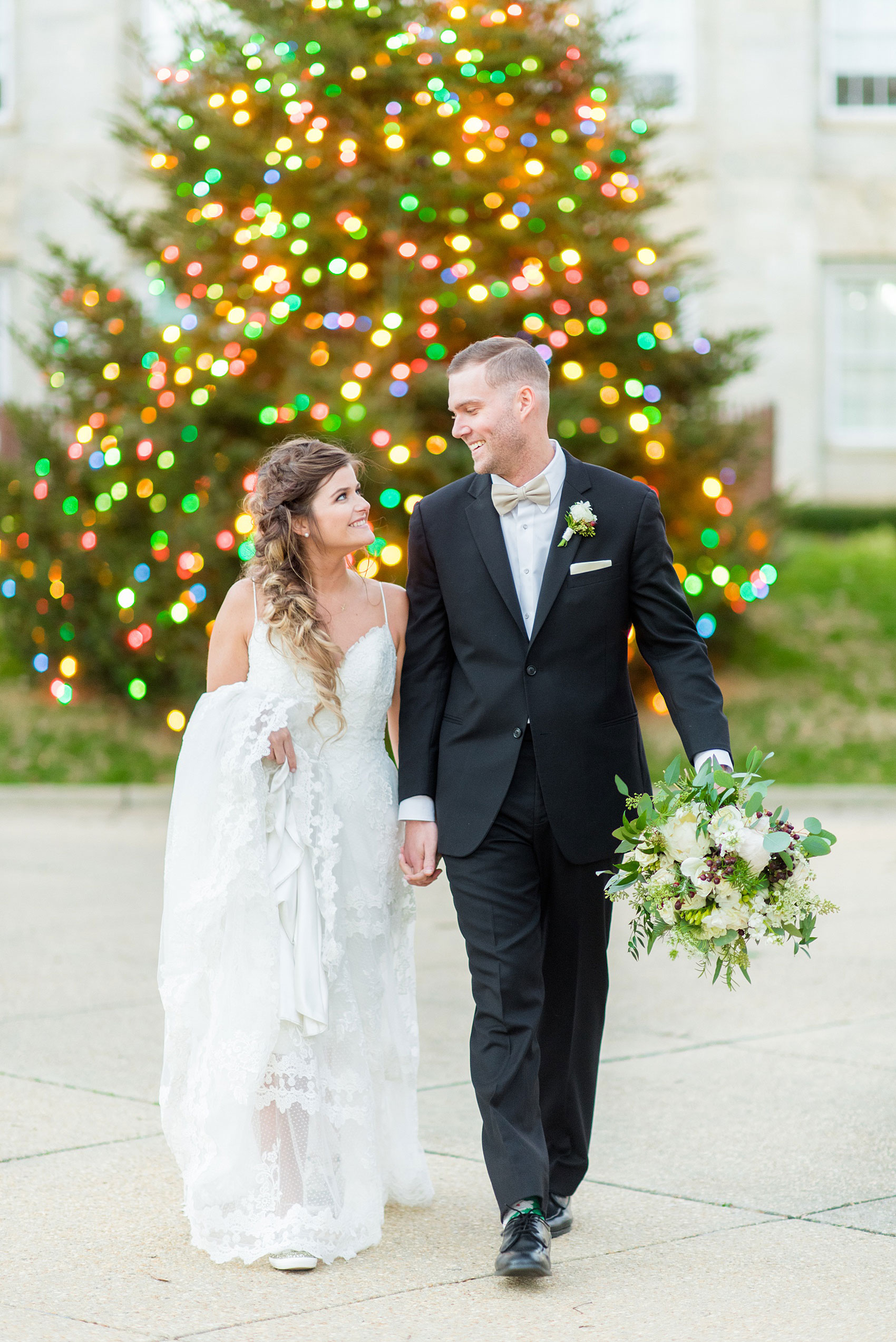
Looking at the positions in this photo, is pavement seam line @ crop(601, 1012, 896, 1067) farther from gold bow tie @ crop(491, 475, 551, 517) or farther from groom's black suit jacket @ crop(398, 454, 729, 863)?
gold bow tie @ crop(491, 475, 551, 517)

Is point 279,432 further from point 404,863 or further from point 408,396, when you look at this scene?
point 404,863

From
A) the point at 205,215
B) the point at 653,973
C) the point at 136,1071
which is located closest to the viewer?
the point at 136,1071

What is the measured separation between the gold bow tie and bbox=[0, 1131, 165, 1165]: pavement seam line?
6.83ft

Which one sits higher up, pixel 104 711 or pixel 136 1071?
pixel 104 711

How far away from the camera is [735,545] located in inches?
561

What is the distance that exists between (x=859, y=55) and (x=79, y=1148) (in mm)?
22023

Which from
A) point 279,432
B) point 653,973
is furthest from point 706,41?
point 653,973

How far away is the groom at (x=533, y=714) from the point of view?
3977mm

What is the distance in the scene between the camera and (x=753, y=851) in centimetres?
359

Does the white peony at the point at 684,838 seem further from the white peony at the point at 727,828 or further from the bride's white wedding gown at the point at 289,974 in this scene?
the bride's white wedding gown at the point at 289,974

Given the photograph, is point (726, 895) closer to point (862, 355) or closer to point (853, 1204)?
point (853, 1204)

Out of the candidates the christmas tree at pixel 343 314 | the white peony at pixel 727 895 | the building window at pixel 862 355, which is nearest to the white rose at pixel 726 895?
the white peony at pixel 727 895

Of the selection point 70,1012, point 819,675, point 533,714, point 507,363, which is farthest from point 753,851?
point 819,675

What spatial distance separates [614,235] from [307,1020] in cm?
1058
